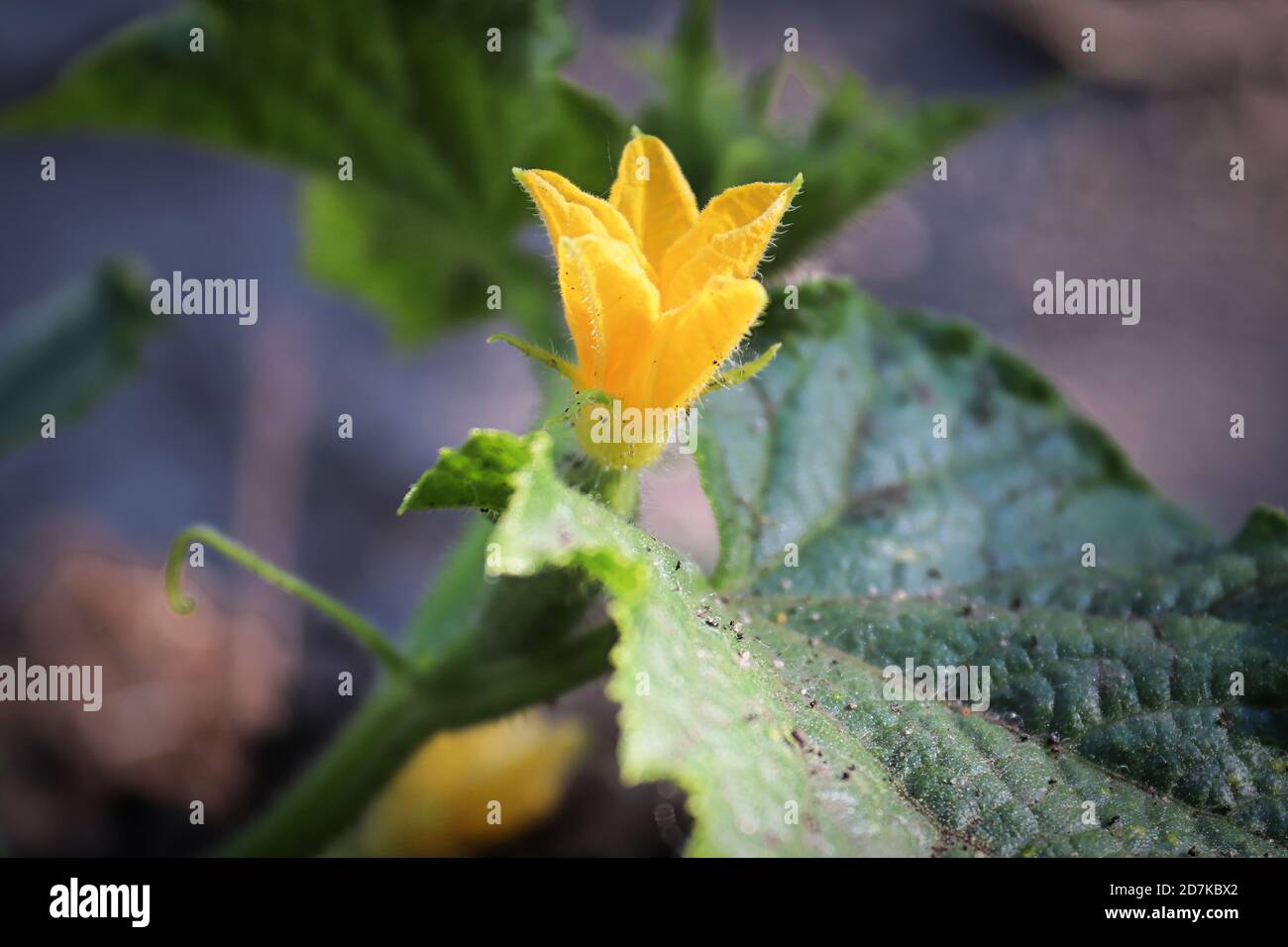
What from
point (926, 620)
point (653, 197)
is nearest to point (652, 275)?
point (653, 197)

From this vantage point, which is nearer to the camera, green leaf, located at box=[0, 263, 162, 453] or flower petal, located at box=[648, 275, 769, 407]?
flower petal, located at box=[648, 275, 769, 407]

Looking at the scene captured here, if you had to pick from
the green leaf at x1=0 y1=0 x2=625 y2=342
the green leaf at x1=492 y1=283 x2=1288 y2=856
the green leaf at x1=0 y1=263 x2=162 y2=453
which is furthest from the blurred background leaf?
the green leaf at x1=0 y1=263 x2=162 y2=453

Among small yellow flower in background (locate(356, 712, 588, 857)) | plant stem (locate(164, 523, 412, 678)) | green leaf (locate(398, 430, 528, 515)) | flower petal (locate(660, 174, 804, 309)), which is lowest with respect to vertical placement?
small yellow flower in background (locate(356, 712, 588, 857))

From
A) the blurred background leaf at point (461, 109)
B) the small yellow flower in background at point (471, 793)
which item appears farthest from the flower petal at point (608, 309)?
the small yellow flower in background at point (471, 793)

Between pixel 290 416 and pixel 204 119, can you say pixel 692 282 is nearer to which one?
pixel 204 119

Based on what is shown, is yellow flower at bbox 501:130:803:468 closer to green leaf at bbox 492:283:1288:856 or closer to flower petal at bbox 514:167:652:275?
flower petal at bbox 514:167:652:275

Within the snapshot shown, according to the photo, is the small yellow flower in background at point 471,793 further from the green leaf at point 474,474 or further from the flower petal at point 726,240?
the flower petal at point 726,240
